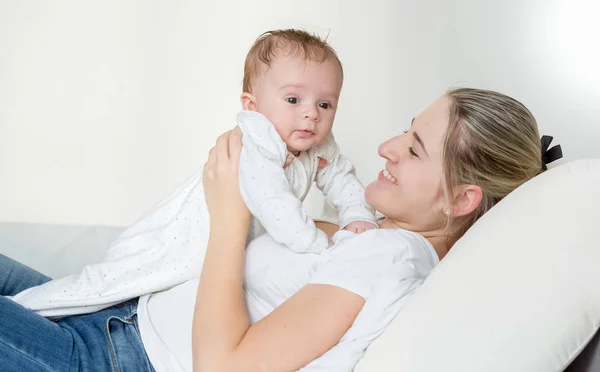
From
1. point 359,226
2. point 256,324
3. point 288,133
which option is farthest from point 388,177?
point 256,324

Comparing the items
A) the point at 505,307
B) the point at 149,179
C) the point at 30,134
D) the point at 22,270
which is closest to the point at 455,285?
the point at 505,307

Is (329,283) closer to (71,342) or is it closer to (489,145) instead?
(489,145)

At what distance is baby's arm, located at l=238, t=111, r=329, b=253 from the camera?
172 cm

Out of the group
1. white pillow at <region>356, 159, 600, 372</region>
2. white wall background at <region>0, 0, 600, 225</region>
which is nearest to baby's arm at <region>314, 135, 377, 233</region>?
white pillow at <region>356, 159, 600, 372</region>

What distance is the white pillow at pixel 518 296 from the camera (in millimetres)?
1294

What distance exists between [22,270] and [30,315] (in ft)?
1.65

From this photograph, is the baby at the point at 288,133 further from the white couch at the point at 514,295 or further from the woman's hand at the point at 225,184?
the white couch at the point at 514,295

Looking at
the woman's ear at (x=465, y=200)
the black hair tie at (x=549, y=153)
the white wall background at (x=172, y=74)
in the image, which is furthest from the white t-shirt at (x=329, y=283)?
the white wall background at (x=172, y=74)

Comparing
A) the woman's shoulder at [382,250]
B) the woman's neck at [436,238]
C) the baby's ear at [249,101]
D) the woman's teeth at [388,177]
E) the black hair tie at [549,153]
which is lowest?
the woman's neck at [436,238]

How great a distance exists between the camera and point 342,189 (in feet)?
6.93

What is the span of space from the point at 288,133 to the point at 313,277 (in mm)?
455

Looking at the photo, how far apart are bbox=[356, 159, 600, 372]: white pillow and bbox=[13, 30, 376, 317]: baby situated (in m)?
0.53

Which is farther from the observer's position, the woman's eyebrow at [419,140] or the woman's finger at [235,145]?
the woman's finger at [235,145]

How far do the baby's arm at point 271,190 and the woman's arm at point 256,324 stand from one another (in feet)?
0.39
